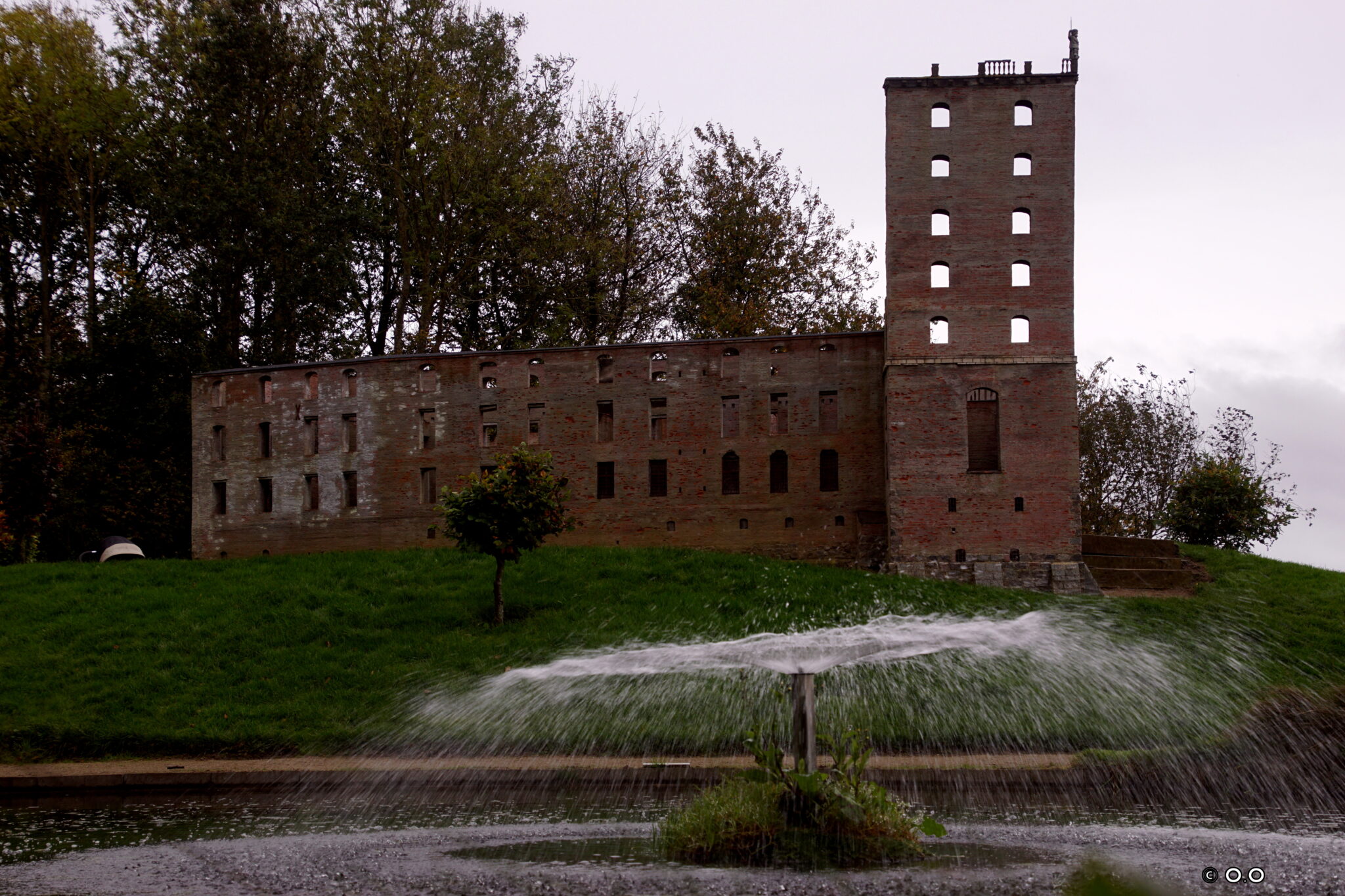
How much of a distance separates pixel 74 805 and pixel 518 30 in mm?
35749

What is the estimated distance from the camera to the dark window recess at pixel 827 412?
35750 millimetres

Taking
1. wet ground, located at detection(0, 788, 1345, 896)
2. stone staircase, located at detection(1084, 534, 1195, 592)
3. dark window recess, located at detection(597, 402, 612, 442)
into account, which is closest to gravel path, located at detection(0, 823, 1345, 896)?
wet ground, located at detection(0, 788, 1345, 896)

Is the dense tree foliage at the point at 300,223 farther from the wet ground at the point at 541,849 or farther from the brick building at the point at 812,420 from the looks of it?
the wet ground at the point at 541,849

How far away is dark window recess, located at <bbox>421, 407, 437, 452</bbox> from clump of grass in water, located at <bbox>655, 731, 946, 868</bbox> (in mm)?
29051

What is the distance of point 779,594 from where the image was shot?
28.3m

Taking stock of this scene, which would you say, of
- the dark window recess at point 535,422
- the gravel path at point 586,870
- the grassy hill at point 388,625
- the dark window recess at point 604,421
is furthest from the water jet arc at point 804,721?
the dark window recess at point 535,422

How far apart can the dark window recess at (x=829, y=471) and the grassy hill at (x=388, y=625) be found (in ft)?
12.5

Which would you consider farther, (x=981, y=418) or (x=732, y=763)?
(x=981, y=418)

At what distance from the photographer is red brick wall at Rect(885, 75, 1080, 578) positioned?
3309cm

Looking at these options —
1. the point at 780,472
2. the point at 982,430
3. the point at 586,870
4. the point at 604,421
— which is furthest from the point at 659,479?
the point at 586,870

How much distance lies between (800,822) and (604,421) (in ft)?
91.3

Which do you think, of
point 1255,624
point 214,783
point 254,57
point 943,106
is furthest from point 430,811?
point 254,57

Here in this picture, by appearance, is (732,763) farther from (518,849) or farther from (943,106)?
(943,106)

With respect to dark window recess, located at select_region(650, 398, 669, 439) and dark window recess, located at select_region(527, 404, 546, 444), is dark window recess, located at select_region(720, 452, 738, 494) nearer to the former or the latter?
dark window recess, located at select_region(650, 398, 669, 439)
